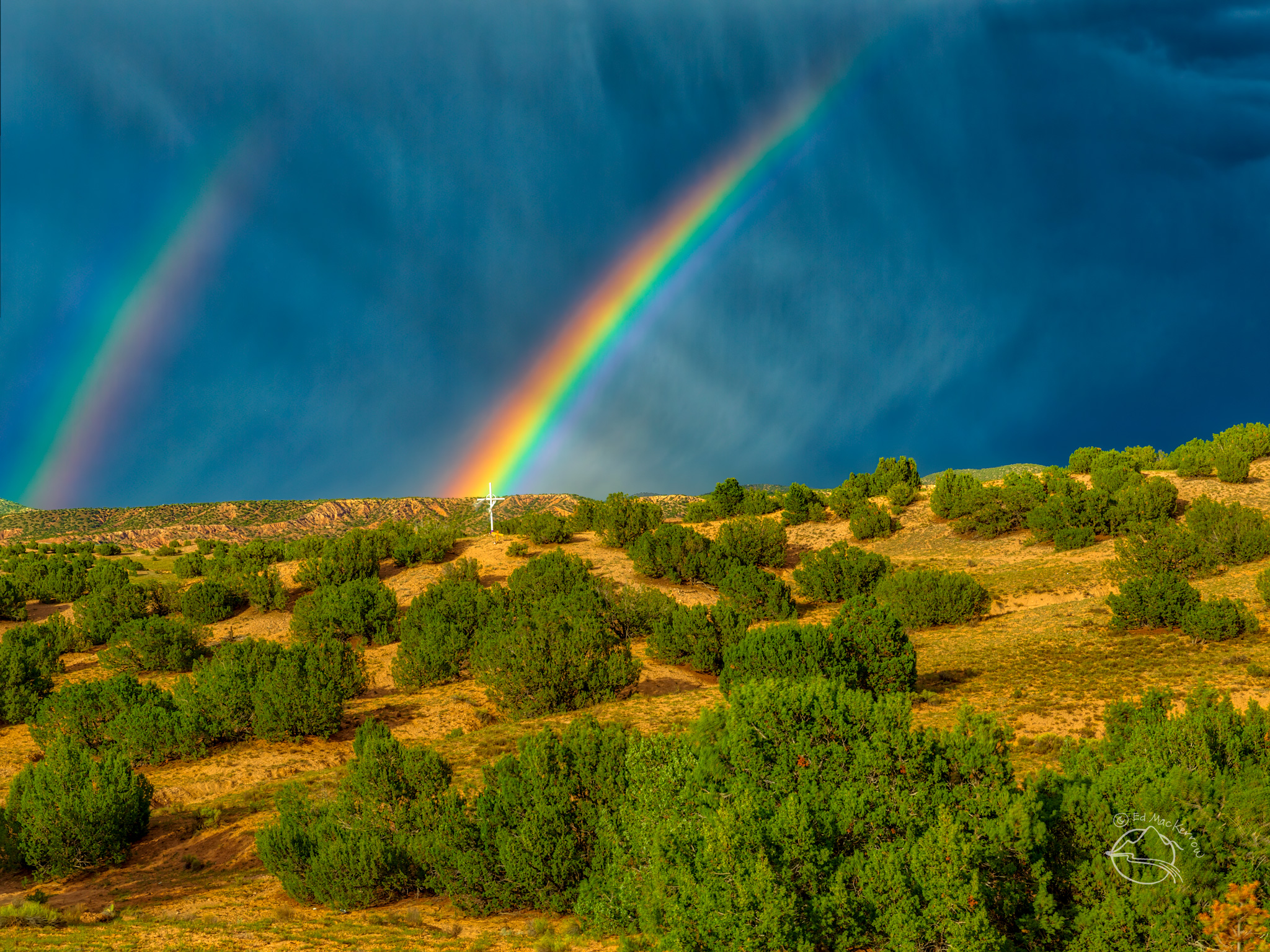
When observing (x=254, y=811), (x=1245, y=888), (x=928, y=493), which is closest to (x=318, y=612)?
(x=254, y=811)

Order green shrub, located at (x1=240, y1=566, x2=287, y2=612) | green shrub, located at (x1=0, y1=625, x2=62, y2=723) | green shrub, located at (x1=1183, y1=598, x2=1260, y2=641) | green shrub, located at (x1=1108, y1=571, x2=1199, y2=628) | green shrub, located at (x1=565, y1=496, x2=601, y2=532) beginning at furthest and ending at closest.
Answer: green shrub, located at (x1=565, y1=496, x2=601, y2=532)
green shrub, located at (x1=240, y1=566, x2=287, y2=612)
green shrub, located at (x1=0, y1=625, x2=62, y2=723)
green shrub, located at (x1=1108, y1=571, x2=1199, y2=628)
green shrub, located at (x1=1183, y1=598, x2=1260, y2=641)

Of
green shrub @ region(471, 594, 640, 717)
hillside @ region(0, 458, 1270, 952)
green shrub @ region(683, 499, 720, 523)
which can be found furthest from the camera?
green shrub @ region(683, 499, 720, 523)

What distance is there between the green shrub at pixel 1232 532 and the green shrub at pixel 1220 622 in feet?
29.5

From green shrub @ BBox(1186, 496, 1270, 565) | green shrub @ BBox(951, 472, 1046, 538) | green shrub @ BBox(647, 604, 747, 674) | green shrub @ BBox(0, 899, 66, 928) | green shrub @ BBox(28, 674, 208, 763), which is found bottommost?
green shrub @ BBox(0, 899, 66, 928)

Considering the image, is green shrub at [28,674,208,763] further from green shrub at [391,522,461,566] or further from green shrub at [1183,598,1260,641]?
green shrub at [1183,598,1260,641]

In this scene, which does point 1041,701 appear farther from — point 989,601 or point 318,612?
point 318,612

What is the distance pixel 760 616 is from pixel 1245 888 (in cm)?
2273

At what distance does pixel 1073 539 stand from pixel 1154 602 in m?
14.0

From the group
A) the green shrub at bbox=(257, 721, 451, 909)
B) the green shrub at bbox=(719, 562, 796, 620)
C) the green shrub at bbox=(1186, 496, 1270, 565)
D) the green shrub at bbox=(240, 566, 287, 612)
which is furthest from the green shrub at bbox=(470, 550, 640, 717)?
the green shrub at bbox=(1186, 496, 1270, 565)

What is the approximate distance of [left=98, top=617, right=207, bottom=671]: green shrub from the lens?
2620cm

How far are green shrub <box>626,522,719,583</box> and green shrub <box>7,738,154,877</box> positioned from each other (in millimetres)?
23702

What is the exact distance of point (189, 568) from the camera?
42250 mm

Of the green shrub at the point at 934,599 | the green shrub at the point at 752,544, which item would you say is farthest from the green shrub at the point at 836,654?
the green shrub at the point at 752,544

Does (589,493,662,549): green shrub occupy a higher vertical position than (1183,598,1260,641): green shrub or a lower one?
higher
